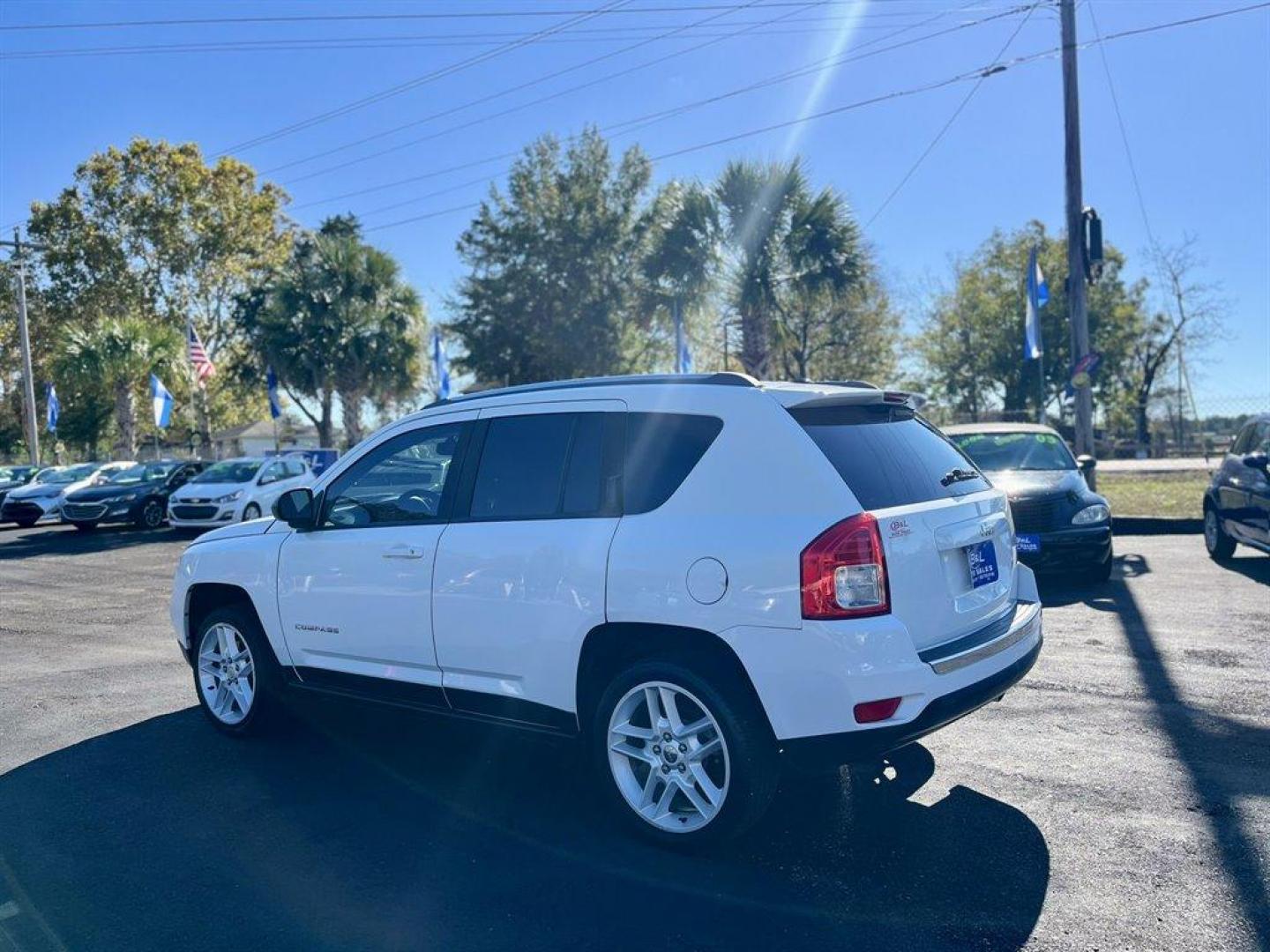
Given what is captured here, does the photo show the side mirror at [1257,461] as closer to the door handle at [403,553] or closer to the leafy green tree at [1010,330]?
the door handle at [403,553]

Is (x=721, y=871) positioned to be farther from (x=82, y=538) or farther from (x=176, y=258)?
(x=176, y=258)

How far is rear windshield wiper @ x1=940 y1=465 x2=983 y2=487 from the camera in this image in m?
4.38

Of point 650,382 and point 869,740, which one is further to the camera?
point 650,382

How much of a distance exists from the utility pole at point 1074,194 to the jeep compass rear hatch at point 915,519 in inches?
486

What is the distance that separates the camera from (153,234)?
4184cm

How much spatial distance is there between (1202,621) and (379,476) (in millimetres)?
6367

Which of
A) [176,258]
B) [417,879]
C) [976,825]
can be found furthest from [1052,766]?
[176,258]

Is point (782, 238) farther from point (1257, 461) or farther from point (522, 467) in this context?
point (522, 467)

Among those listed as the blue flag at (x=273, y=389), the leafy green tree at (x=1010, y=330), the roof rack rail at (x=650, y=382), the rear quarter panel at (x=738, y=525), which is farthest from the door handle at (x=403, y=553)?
the leafy green tree at (x=1010, y=330)

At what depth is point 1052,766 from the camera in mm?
4859

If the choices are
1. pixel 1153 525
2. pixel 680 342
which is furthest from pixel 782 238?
pixel 1153 525

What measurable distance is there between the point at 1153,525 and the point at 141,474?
1992 centimetres

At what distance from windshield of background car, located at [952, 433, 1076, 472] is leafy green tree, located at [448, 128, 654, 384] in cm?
2078

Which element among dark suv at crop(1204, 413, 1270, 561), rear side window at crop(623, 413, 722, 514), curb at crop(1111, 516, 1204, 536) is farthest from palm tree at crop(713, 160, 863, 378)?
rear side window at crop(623, 413, 722, 514)
